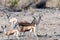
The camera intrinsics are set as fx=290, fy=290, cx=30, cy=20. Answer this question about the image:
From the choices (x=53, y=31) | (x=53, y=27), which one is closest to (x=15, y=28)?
(x=53, y=31)

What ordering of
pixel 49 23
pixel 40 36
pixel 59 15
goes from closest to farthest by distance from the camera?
1. pixel 40 36
2. pixel 49 23
3. pixel 59 15

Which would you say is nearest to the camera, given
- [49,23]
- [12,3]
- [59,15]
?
[49,23]

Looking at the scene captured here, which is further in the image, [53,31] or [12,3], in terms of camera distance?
[12,3]

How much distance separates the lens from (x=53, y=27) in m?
14.3

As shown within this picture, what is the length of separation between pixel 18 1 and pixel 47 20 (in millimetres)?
6481

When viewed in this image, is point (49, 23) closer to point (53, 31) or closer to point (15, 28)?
point (53, 31)

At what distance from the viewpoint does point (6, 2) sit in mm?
22938

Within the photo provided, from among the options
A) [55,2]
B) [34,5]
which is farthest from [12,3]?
[55,2]

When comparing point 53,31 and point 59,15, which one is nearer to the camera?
point 53,31

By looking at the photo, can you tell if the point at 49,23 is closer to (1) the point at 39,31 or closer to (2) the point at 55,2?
(1) the point at 39,31

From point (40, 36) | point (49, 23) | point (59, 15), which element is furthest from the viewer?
point (59, 15)

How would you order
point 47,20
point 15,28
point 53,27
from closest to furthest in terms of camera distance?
point 15,28 < point 53,27 < point 47,20

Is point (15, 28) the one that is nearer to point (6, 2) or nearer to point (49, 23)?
point (49, 23)

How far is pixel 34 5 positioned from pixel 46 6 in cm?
98
